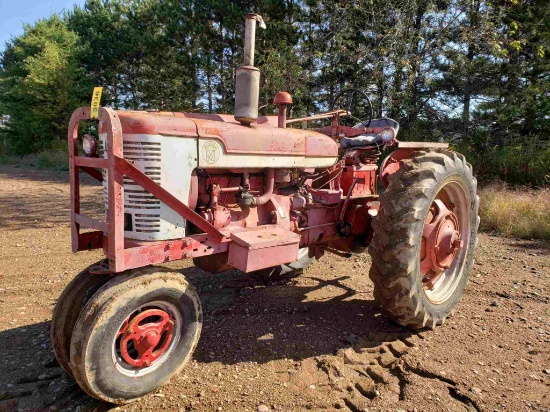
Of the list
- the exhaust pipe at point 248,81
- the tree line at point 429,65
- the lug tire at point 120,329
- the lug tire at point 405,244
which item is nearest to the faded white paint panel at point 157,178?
the lug tire at point 120,329

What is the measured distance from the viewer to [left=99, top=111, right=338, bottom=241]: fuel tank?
237 cm

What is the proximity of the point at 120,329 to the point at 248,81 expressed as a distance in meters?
1.76

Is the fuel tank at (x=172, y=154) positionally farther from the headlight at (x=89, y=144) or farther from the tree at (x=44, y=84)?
the tree at (x=44, y=84)

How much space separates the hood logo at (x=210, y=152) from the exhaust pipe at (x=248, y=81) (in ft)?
1.08

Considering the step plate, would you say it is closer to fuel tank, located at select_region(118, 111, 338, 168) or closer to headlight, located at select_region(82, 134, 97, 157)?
fuel tank, located at select_region(118, 111, 338, 168)

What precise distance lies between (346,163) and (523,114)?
926cm

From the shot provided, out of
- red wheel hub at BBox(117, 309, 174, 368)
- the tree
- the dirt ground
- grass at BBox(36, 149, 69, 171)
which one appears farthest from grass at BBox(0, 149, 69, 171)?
red wheel hub at BBox(117, 309, 174, 368)

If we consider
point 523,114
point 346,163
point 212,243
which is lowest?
point 212,243

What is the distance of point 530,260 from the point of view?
5.27m

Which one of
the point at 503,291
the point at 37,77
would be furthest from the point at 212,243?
the point at 37,77

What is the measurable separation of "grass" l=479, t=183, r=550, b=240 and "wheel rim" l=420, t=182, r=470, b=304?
3482 mm

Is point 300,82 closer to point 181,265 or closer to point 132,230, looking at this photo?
point 181,265

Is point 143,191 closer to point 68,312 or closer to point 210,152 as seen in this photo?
point 210,152

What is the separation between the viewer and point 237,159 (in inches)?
110
